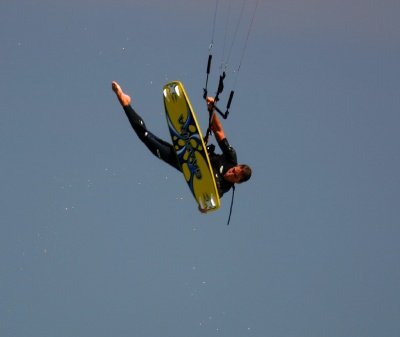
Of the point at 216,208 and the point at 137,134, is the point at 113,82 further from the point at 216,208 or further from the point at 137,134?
the point at 216,208

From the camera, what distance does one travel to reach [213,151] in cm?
1270

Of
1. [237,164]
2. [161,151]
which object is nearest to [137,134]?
[161,151]

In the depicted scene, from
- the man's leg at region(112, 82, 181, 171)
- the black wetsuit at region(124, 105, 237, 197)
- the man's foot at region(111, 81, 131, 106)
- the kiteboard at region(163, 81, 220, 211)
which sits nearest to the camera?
the kiteboard at region(163, 81, 220, 211)

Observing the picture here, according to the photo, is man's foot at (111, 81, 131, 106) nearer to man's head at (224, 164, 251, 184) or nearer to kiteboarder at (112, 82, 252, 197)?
kiteboarder at (112, 82, 252, 197)

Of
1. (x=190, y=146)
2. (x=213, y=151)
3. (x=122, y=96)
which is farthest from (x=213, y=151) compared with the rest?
(x=122, y=96)

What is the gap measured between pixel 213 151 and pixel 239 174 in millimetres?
401

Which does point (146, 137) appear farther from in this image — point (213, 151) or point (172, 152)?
point (213, 151)

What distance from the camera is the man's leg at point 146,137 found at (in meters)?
13.0

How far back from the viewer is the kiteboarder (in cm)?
1258

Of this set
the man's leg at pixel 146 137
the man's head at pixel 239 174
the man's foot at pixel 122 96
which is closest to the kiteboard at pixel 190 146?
the man's leg at pixel 146 137

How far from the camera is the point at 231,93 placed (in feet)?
39.3

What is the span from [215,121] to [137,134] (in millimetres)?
886

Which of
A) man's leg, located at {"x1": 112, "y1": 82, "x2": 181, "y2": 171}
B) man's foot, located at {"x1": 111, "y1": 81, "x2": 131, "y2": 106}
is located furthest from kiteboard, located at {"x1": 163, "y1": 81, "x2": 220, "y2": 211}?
man's foot, located at {"x1": 111, "y1": 81, "x2": 131, "y2": 106}

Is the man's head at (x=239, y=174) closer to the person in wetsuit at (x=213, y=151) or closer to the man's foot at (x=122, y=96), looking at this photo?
the person in wetsuit at (x=213, y=151)
